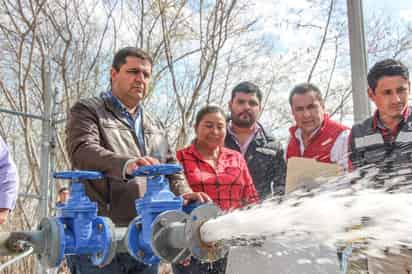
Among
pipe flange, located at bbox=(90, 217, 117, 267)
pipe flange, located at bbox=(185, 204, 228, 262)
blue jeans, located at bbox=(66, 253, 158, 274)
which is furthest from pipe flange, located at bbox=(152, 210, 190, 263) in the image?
blue jeans, located at bbox=(66, 253, 158, 274)

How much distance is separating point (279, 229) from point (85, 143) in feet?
3.05

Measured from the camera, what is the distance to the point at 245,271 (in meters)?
1.08

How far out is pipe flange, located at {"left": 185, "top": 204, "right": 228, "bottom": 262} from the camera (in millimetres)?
1031

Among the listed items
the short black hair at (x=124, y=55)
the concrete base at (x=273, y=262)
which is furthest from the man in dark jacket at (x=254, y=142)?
the concrete base at (x=273, y=262)

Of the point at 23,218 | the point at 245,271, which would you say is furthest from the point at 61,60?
the point at 245,271

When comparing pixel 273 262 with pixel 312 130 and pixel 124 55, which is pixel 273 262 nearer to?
pixel 124 55

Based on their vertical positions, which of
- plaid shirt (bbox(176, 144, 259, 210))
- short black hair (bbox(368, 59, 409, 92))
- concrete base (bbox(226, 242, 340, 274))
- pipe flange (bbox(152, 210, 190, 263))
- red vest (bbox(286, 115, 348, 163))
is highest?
short black hair (bbox(368, 59, 409, 92))

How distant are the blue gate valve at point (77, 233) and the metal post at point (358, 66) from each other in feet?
4.37

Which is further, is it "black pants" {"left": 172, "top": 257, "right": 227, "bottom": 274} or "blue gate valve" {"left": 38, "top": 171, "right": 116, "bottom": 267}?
"black pants" {"left": 172, "top": 257, "right": 227, "bottom": 274}

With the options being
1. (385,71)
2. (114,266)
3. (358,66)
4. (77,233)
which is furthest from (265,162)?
(77,233)

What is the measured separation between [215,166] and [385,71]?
809 millimetres

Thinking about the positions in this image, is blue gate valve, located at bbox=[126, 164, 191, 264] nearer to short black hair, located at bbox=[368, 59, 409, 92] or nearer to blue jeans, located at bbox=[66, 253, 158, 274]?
blue jeans, located at bbox=[66, 253, 158, 274]

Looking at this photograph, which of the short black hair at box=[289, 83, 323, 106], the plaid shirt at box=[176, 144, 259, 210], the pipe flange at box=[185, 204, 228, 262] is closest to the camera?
the pipe flange at box=[185, 204, 228, 262]

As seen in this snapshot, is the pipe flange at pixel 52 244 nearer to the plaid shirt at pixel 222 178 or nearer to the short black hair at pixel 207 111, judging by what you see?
the plaid shirt at pixel 222 178
